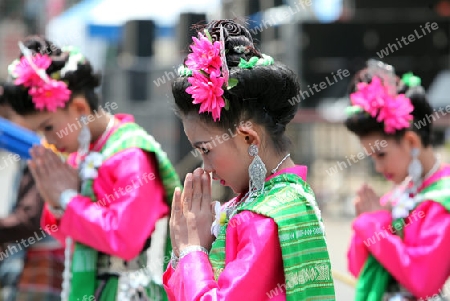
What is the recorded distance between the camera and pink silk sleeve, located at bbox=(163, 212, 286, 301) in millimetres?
2174

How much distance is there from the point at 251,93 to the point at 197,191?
1.04 feet

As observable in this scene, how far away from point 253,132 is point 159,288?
148cm

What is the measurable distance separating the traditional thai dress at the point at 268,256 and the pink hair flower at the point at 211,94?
0.82 feet

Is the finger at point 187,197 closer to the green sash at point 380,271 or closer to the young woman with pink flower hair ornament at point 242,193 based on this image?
the young woman with pink flower hair ornament at point 242,193

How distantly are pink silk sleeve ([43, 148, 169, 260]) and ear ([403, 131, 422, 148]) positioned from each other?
1.06 meters

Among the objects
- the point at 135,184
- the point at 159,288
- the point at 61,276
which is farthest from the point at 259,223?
the point at 61,276

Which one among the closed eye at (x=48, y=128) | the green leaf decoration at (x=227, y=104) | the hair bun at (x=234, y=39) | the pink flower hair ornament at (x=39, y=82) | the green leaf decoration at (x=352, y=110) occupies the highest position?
the pink flower hair ornament at (x=39, y=82)

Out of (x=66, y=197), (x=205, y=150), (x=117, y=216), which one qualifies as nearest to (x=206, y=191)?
(x=205, y=150)

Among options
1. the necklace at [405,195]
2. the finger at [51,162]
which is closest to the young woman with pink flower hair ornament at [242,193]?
the finger at [51,162]

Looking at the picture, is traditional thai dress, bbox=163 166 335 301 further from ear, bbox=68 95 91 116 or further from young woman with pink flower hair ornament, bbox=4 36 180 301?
ear, bbox=68 95 91 116

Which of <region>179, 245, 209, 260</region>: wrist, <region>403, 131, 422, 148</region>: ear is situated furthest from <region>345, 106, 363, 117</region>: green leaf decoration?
<region>179, 245, 209, 260</region>: wrist

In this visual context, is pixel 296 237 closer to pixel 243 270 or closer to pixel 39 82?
pixel 243 270

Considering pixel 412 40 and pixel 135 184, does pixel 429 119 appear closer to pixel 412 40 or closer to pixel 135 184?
pixel 135 184

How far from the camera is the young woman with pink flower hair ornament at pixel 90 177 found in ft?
10.9
